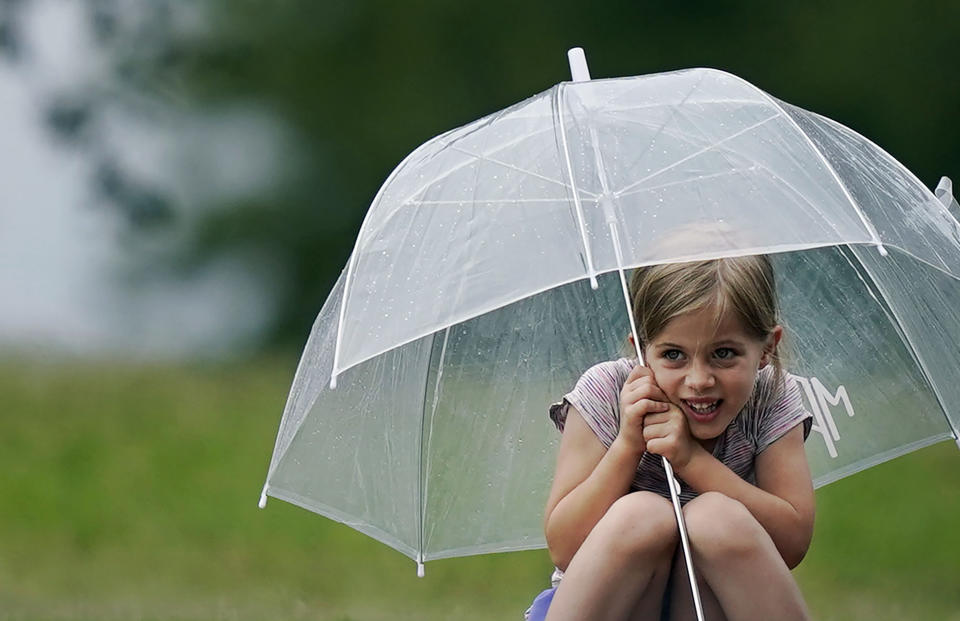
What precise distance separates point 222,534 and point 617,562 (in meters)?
2.28

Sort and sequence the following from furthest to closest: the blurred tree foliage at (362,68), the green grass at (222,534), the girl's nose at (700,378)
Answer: the blurred tree foliage at (362,68) < the green grass at (222,534) < the girl's nose at (700,378)

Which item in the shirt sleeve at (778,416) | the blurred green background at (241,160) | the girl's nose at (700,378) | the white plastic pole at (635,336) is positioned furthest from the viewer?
the blurred green background at (241,160)

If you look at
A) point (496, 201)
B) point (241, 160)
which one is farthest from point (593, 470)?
point (241, 160)

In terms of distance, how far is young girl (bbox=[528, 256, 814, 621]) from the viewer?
1475 millimetres

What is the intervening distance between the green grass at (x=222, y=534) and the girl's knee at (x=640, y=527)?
4.78 ft

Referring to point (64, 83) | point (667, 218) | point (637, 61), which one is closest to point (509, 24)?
point (637, 61)

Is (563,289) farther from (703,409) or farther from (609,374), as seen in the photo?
(703,409)

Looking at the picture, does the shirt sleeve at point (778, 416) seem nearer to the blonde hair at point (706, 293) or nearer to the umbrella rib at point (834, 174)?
the blonde hair at point (706, 293)

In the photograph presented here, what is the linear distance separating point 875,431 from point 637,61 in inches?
142

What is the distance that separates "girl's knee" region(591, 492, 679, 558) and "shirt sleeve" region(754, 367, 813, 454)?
199 mm

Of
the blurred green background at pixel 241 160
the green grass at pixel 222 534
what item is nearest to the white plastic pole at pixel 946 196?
the green grass at pixel 222 534

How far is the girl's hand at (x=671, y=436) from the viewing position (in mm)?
1530

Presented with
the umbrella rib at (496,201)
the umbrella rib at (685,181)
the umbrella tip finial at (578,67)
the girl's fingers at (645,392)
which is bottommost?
the girl's fingers at (645,392)

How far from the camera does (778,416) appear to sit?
165 cm
